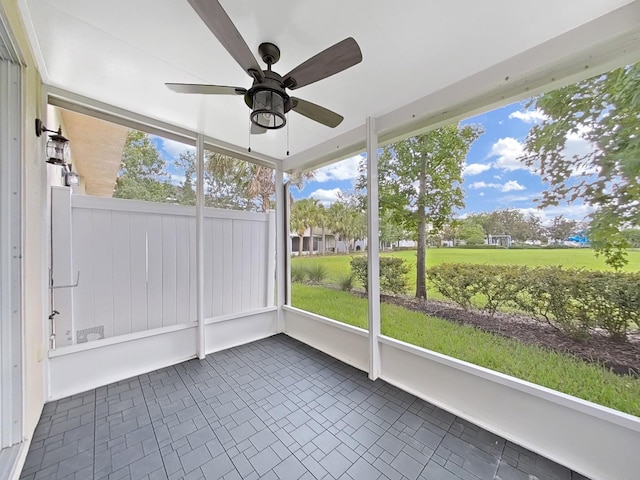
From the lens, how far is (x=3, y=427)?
142cm

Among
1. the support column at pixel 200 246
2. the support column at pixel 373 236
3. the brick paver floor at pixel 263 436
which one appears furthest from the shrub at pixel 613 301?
the support column at pixel 200 246

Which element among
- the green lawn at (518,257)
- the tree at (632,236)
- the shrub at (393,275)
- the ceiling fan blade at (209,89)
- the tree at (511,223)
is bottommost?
the shrub at (393,275)

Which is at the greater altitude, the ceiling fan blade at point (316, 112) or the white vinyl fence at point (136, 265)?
the ceiling fan blade at point (316, 112)

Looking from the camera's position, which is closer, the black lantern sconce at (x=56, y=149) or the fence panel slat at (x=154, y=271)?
the black lantern sconce at (x=56, y=149)

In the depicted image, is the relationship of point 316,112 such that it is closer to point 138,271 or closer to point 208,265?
point 208,265

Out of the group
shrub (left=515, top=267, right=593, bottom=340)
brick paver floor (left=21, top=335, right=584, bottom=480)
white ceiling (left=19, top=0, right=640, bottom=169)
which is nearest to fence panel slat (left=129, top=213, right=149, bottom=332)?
brick paver floor (left=21, top=335, right=584, bottom=480)

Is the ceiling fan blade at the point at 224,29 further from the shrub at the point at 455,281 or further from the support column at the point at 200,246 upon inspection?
the shrub at the point at 455,281

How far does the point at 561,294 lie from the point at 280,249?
9.61ft

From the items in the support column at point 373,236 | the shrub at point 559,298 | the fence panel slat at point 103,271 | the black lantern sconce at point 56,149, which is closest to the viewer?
the shrub at point 559,298

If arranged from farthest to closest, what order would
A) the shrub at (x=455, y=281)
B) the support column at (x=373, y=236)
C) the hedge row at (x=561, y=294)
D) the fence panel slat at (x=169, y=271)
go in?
1. the fence panel slat at (x=169, y=271)
2. the support column at (x=373, y=236)
3. the shrub at (x=455, y=281)
4. the hedge row at (x=561, y=294)

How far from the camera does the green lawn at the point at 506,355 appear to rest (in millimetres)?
1438

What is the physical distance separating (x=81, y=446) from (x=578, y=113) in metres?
3.73

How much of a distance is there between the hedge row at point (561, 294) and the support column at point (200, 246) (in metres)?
2.57

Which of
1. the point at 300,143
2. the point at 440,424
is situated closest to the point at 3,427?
the point at 440,424
